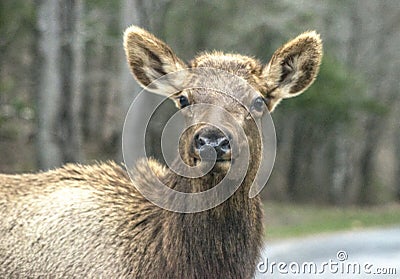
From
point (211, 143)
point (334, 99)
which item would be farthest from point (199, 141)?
point (334, 99)

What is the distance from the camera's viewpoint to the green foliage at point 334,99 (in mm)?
28922

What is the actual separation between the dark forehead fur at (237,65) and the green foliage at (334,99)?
69.8 feet

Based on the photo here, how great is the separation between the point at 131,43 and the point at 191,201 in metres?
1.62

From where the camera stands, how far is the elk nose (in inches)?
223

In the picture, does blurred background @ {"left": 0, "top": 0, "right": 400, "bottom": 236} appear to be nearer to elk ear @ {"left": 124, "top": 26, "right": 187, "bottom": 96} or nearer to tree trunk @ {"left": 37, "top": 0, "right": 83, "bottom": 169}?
tree trunk @ {"left": 37, "top": 0, "right": 83, "bottom": 169}

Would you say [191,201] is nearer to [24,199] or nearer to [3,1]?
[24,199]

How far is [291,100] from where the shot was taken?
98.6 ft

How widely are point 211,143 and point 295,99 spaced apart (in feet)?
81.9

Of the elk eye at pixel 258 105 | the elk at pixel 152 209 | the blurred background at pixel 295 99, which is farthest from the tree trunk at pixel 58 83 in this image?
the elk eye at pixel 258 105

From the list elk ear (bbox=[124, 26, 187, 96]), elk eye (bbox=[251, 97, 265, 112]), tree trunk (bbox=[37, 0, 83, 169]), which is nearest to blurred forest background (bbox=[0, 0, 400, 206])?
tree trunk (bbox=[37, 0, 83, 169])

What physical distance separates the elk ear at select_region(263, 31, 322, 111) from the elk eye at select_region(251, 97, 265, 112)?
33 cm

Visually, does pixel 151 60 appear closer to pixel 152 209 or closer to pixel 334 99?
pixel 152 209

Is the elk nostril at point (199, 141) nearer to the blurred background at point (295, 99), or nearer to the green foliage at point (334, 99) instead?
the blurred background at point (295, 99)

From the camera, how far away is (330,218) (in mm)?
27406
